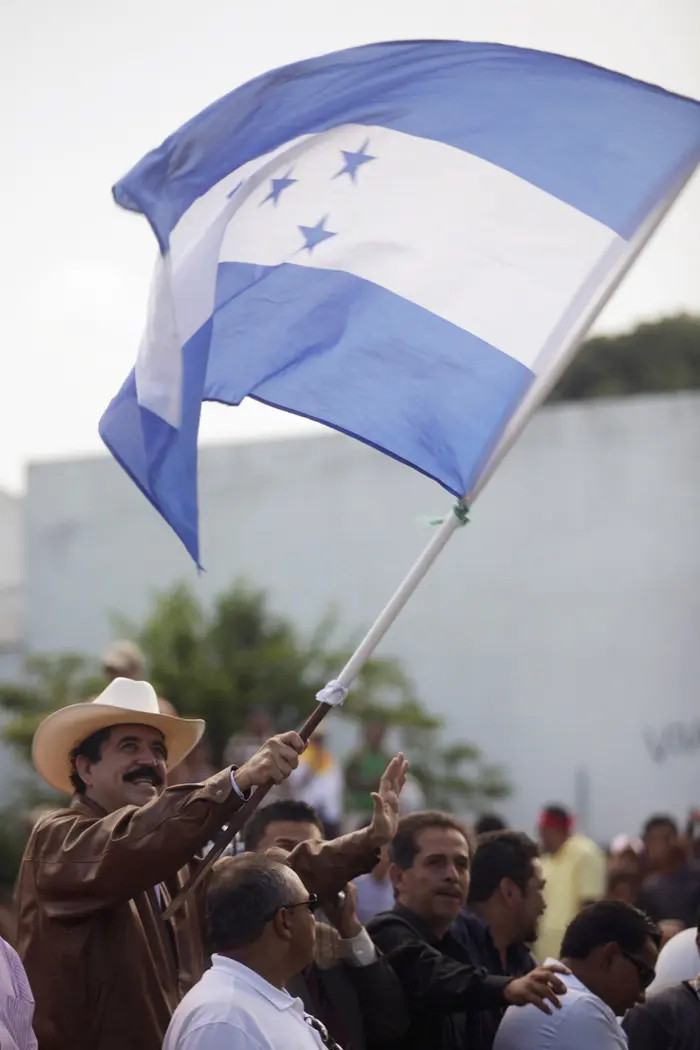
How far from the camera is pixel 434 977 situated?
18.2ft

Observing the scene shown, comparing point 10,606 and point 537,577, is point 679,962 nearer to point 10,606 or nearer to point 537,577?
point 537,577

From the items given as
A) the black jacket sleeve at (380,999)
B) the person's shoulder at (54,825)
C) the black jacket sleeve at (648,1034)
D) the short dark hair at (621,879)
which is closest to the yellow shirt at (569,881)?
the short dark hair at (621,879)

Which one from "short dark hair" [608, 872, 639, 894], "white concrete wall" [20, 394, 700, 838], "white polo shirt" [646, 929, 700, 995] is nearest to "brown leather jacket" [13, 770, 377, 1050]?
"white polo shirt" [646, 929, 700, 995]

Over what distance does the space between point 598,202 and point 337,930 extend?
2550 millimetres

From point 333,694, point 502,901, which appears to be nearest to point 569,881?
point 502,901

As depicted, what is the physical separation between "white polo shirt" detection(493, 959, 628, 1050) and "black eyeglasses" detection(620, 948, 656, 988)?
0.31 meters

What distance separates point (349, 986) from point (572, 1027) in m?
0.78

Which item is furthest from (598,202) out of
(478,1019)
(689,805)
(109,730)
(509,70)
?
(689,805)

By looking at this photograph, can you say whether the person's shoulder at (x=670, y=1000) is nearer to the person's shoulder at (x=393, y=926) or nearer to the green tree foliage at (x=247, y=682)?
the person's shoulder at (x=393, y=926)

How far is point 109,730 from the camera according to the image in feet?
17.7

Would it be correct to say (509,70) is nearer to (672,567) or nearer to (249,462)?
(672,567)

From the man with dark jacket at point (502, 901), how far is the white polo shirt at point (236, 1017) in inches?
76.9

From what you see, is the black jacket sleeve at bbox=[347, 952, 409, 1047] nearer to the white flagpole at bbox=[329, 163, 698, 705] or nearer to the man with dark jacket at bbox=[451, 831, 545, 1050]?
the man with dark jacket at bbox=[451, 831, 545, 1050]

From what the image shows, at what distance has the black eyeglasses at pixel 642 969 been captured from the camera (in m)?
5.61
